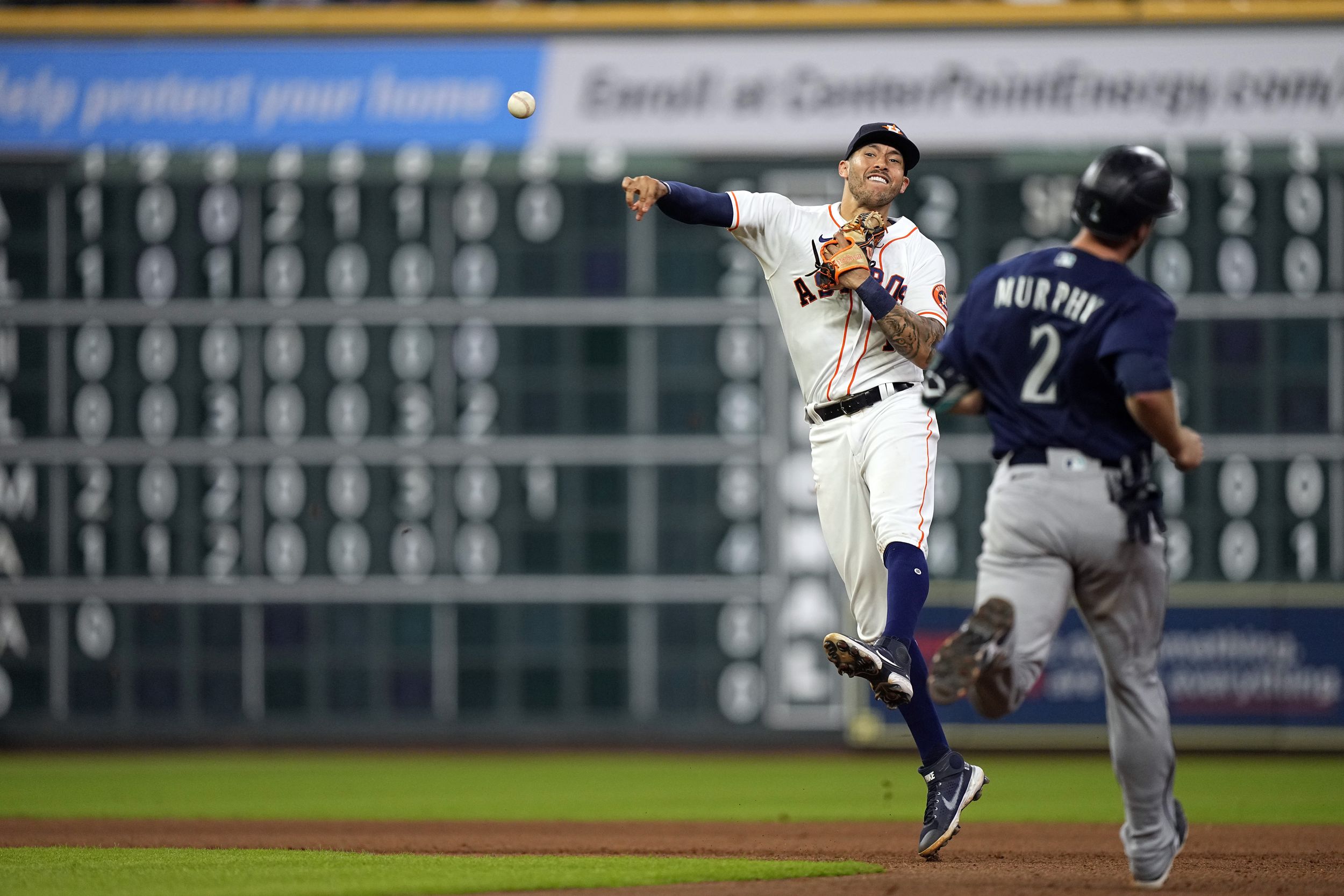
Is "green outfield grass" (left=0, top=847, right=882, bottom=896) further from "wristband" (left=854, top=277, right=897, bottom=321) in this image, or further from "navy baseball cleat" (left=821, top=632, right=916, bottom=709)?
"wristband" (left=854, top=277, right=897, bottom=321)

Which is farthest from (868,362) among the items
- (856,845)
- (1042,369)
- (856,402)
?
(856,845)

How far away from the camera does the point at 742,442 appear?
10.5 meters

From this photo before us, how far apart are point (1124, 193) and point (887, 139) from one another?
1.27 m

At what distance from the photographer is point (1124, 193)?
13.1 ft

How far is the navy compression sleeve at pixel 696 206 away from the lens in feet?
16.6

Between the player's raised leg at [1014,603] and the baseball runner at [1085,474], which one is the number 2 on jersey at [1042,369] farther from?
the player's raised leg at [1014,603]

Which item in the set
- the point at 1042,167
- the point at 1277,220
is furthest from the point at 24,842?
the point at 1277,220

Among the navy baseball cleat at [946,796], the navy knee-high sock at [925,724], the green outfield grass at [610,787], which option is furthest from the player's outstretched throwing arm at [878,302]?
the green outfield grass at [610,787]

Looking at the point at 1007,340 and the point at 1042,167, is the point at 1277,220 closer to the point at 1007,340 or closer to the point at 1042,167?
the point at 1042,167

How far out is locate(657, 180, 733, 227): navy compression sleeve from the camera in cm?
506

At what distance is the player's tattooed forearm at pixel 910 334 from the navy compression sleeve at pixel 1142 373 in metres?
1.15

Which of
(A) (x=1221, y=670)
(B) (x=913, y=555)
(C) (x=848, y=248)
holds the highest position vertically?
(C) (x=848, y=248)

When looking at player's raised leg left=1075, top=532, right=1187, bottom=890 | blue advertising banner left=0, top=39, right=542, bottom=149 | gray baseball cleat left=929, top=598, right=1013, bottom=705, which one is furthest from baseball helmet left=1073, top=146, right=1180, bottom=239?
blue advertising banner left=0, top=39, right=542, bottom=149

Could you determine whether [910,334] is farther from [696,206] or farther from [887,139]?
[696,206]
